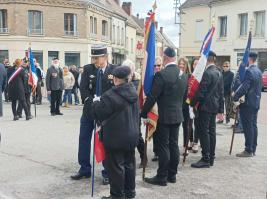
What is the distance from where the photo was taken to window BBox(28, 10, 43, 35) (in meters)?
37.0

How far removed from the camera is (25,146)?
8.79 metres

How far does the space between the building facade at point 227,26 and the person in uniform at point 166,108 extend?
26241mm

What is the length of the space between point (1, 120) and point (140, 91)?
24.8 feet

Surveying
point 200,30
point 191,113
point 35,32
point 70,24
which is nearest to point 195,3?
point 200,30

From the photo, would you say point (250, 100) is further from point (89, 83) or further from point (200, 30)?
point (200, 30)

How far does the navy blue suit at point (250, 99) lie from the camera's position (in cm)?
790

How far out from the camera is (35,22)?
1467 inches

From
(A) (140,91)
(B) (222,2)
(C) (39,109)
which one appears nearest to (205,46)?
(A) (140,91)

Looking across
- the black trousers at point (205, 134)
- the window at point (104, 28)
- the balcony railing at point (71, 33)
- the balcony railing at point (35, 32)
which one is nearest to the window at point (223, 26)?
the window at point (104, 28)

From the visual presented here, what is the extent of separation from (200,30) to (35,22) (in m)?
15.6

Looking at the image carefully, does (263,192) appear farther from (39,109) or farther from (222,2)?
(222,2)

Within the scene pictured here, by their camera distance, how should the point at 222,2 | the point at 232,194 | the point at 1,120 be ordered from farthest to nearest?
the point at 222,2 < the point at 1,120 < the point at 232,194

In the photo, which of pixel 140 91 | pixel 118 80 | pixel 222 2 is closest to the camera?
pixel 118 80

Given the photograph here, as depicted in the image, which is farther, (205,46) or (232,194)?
(205,46)
